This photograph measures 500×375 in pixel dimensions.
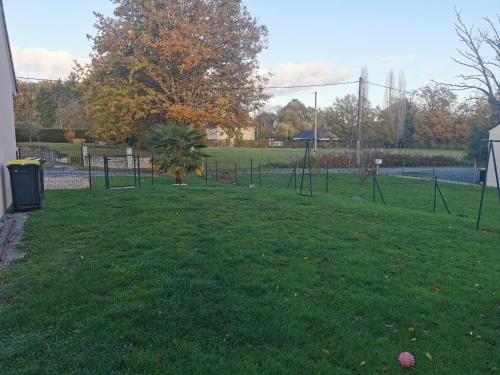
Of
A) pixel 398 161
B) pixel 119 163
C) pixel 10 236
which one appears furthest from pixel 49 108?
pixel 10 236

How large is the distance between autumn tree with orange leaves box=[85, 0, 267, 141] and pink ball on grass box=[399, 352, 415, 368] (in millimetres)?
22670

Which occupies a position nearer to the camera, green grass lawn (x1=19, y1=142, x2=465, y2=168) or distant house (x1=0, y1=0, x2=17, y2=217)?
distant house (x1=0, y1=0, x2=17, y2=217)

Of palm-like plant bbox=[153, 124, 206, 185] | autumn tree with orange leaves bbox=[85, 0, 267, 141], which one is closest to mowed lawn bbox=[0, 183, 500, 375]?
palm-like plant bbox=[153, 124, 206, 185]

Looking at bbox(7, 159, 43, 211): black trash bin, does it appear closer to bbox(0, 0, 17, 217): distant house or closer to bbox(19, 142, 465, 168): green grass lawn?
bbox(0, 0, 17, 217): distant house

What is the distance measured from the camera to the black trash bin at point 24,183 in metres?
9.18

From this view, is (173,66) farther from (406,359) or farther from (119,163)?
(406,359)

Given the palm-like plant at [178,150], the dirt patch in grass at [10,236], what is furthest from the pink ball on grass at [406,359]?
the palm-like plant at [178,150]

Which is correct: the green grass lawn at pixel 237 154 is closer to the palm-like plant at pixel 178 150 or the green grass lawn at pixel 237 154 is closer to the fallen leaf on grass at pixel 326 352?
the palm-like plant at pixel 178 150

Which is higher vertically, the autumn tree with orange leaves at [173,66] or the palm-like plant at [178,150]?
the autumn tree with orange leaves at [173,66]

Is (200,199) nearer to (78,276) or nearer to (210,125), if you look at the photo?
(78,276)

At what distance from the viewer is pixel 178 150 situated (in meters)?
16.6

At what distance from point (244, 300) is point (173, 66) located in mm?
24482

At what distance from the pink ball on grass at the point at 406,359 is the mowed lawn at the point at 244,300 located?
0.06 metres

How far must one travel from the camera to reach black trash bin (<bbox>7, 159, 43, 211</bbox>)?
30.1 feet
